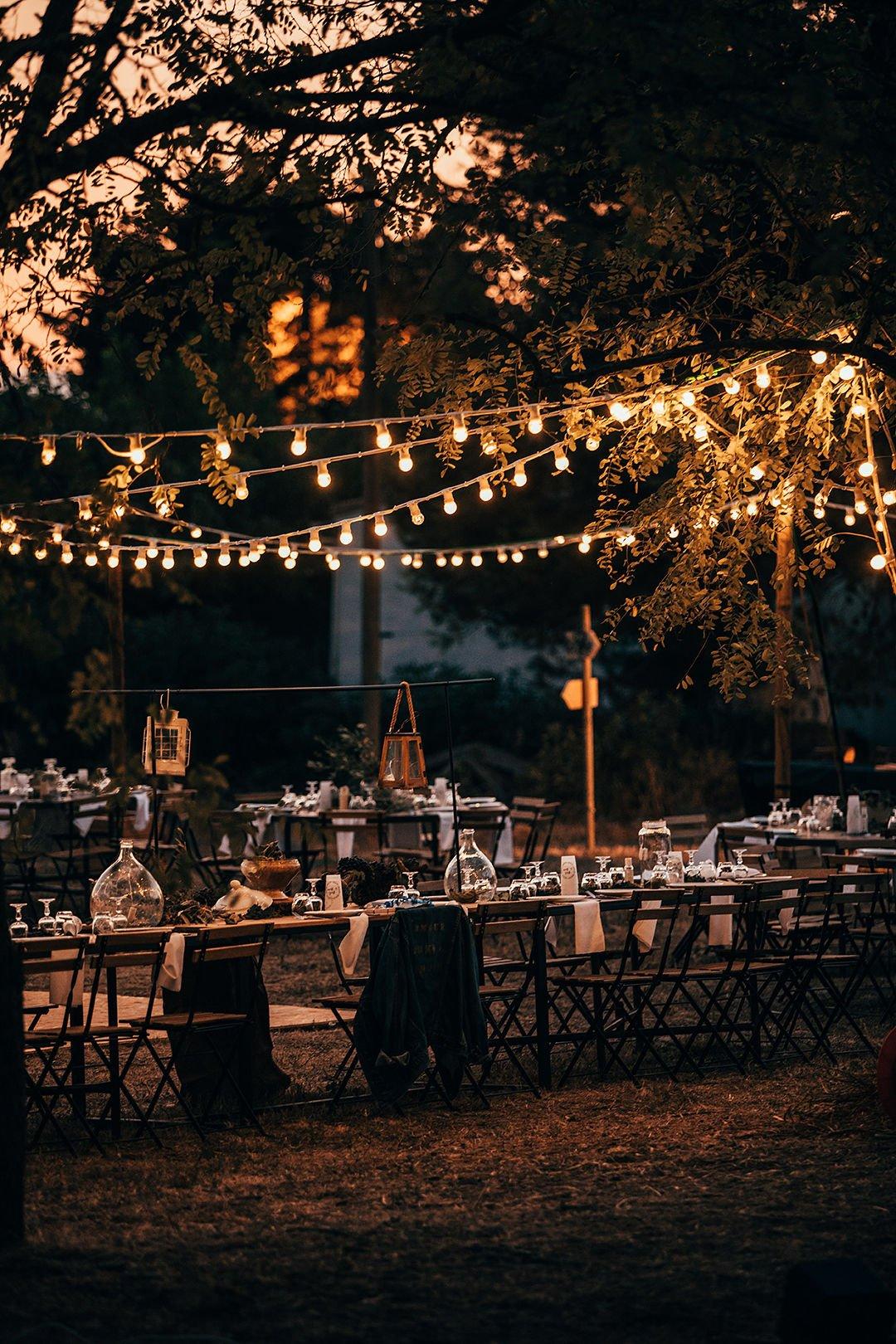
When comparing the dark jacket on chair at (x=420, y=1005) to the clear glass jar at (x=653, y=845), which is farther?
the clear glass jar at (x=653, y=845)

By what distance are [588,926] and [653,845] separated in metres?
0.97

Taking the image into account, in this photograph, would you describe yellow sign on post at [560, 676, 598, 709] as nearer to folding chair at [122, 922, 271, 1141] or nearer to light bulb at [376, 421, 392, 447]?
light bulb at [376, 421, 392, 447]

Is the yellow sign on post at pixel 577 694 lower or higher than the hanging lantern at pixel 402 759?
higher

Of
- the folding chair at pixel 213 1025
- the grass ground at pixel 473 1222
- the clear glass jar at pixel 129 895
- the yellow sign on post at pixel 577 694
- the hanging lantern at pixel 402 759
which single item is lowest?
the grass ground at pixel 473 1222

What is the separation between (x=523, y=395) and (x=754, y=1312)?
4.45 metres

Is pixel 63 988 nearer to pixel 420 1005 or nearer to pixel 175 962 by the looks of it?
pixel 175 962

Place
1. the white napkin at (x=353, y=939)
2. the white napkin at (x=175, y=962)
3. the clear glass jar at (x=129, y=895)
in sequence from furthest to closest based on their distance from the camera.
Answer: the white napkin at (x=353, y=939), the clear glass jar at (x=129, y=895), the white napkin at (x=175, y=962)

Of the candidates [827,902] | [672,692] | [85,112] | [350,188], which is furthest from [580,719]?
[85,112]

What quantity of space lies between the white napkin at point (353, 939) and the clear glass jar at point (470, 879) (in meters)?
0.43

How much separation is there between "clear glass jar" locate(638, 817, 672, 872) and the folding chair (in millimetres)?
2193

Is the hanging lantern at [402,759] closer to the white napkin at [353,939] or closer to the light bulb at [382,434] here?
the white napkin at [353,939]

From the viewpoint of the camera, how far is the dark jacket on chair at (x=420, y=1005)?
23.1 feet

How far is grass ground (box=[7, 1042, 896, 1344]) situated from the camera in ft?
15.0

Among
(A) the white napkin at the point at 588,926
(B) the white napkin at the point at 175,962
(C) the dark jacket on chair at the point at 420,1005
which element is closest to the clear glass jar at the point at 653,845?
(A) the white napkin at the point at 588,926
